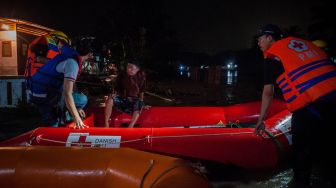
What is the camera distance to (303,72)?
7.79 feet

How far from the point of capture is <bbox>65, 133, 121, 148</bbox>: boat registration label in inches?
134

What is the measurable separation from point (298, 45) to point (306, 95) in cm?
43

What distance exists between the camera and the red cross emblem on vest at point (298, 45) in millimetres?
2463

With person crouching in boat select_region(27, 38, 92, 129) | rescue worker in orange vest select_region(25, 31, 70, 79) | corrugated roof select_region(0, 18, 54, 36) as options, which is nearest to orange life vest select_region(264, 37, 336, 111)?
person crouching in boat select_region(27, 38, 92, 129)

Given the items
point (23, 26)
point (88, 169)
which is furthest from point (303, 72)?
point (23, 26)

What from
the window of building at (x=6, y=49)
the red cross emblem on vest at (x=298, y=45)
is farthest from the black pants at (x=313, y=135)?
the window of building at (x=6, y=49)

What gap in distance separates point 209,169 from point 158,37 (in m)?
23.0

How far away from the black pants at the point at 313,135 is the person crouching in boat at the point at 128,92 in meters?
2.76

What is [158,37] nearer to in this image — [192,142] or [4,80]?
[4,80]

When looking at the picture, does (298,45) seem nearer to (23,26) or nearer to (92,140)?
(92,140)

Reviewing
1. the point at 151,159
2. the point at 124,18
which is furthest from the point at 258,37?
the point at 124,18

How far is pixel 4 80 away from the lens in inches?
332

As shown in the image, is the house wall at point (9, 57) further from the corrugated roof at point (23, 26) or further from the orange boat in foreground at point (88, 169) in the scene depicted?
the orange boat in foreground at point (88, 169)

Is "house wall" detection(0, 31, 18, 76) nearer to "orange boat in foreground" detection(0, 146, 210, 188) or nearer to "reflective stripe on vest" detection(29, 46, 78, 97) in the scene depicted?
"reflective stripe on vest" detection(29, 46, 78, 97)
